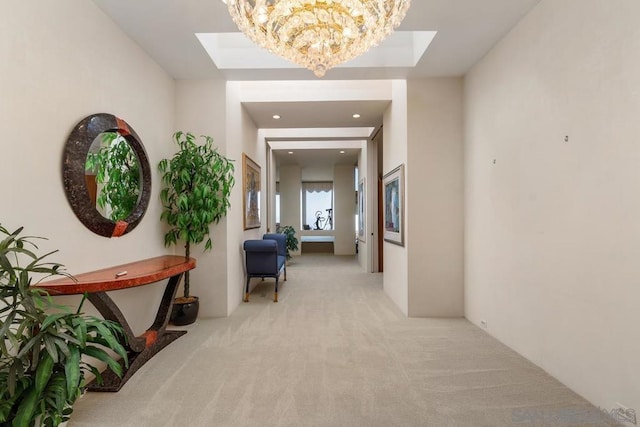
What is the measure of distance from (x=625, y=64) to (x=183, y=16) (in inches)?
126

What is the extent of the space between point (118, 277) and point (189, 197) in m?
1.45

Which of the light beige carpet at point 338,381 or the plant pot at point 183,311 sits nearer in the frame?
the light beige carpet at point 338,381

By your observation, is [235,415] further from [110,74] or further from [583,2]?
[583,2]

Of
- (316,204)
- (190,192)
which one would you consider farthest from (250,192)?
(316,204)

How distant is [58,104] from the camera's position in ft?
7.45

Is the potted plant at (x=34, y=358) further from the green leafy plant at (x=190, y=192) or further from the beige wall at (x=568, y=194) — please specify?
the beige wall at (x=568, y=194)

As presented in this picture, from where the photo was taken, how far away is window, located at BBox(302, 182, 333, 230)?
506 inches

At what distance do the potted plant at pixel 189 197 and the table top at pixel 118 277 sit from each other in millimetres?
560

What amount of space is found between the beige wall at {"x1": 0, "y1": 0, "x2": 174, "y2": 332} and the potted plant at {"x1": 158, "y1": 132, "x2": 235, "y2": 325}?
40 cm

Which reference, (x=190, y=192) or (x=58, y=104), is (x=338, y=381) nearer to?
(x=190, y=192)

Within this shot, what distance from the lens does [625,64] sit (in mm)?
1906

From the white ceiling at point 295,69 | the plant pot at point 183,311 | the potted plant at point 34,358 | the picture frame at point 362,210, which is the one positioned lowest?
the plant pot at point 183,311

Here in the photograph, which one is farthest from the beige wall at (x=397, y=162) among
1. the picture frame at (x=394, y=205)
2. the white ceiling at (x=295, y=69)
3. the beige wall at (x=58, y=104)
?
the beige wall at (x=58, y=104)

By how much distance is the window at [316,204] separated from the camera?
12844 mm
